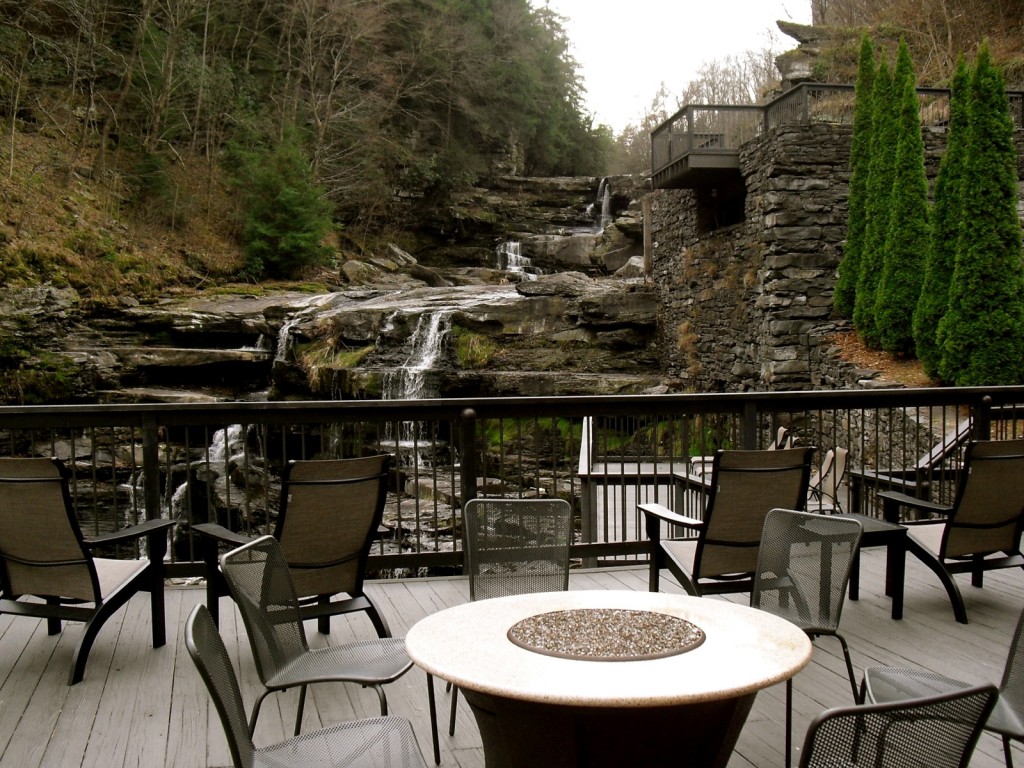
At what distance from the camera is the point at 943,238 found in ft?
39.0

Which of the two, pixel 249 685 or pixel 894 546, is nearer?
pixel 249 685

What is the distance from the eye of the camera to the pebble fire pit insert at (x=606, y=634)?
2099 mm

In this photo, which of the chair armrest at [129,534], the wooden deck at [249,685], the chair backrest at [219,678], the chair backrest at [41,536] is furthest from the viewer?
the chair armrest at [129,534]

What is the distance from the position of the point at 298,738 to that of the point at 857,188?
13.7 meters

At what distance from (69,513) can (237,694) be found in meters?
1.96

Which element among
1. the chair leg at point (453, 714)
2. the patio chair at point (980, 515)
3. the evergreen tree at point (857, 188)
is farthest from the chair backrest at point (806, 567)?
the evergreen tree at point (857, 188)

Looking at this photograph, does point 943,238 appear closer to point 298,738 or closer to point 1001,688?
point 1001,688

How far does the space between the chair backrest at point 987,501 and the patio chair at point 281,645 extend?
2756 mm

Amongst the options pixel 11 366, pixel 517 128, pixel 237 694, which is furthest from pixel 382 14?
pixel 237 694

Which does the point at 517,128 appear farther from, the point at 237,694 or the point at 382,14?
the point at 237,694

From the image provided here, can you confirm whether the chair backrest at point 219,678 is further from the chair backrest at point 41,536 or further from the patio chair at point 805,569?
the chair backrest at point 41,536

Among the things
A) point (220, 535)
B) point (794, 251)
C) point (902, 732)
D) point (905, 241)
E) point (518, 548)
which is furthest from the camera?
point (794, 251)

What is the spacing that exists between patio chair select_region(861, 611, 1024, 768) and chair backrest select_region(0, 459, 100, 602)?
9.71ft

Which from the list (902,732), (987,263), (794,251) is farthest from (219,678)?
(794,251)
